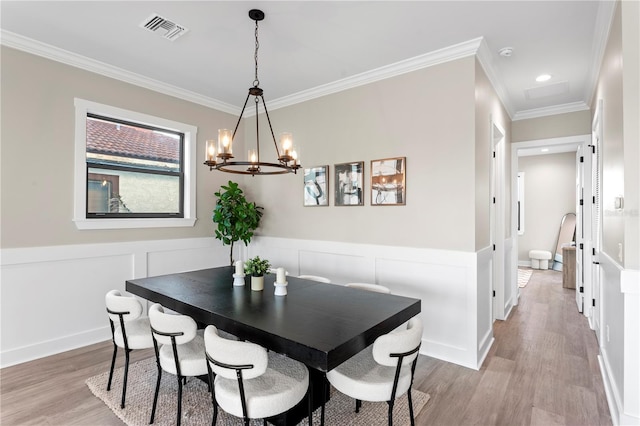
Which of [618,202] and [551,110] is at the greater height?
[551,110]

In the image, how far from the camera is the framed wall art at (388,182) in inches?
134

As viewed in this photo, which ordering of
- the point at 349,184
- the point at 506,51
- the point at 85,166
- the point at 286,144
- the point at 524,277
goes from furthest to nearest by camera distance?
the point at 524,277 → the point at 349,184 → the point at 85,166 → the point at 506,51 → the point at 286,144

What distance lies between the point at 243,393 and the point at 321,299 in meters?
0.87

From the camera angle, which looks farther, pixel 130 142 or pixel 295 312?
pixel 130 142

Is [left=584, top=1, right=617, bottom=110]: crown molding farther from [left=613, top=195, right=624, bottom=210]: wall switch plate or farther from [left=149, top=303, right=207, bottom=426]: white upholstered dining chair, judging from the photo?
[left=149, top=303, right=207, bottom=426]: white upholstered dining chair

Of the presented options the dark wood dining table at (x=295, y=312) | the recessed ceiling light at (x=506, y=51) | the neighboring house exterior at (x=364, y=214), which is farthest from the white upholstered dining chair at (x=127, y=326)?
the recessed ceiling light at (x=506, y=51)

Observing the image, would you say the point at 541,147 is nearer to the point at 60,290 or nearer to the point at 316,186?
the point at 316,186

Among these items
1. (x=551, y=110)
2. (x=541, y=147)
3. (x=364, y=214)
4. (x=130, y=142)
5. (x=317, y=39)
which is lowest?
(x=364, y=214)

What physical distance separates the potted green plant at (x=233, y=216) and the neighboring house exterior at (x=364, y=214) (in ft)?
2.63

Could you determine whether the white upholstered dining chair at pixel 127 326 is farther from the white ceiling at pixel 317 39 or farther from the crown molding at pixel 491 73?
the crown molding at pixel 491 73

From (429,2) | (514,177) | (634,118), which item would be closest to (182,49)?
(429,2)

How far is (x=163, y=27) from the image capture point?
2723mm

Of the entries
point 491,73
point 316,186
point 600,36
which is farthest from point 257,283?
point 600,36

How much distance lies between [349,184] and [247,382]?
2488mm
